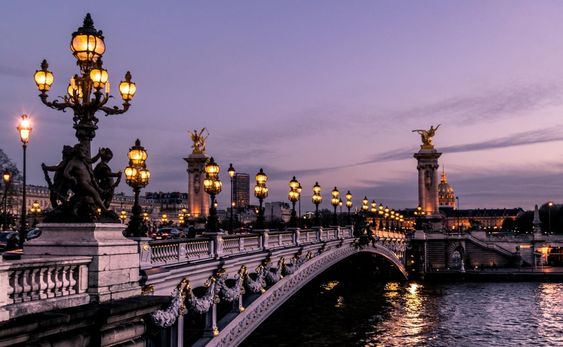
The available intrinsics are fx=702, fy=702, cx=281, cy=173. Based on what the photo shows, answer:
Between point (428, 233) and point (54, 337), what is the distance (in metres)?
95.9

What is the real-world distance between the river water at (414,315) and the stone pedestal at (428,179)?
3371 centimetres

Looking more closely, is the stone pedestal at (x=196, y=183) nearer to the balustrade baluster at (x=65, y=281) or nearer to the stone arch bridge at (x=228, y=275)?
the stone arch bridge at (x=228, y=275)

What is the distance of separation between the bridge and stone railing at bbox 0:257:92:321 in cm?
2

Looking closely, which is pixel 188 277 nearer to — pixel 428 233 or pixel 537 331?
pixel 537 331

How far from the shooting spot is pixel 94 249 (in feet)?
42.0

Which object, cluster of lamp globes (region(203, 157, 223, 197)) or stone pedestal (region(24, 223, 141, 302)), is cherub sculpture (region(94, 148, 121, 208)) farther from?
cluster of lamp globes (region(203, 157, 223, 197))

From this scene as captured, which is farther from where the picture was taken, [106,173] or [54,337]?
[106,173]

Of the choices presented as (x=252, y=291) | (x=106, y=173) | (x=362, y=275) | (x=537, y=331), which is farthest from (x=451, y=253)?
(x=106, y=173)

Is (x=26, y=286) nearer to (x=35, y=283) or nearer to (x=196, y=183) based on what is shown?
(x=35, y=283)

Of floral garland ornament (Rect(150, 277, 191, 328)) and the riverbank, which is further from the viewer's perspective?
the riverbank

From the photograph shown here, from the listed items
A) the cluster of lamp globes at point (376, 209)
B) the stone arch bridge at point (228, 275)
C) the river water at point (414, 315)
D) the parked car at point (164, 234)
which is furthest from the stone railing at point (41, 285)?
the cluster of lamp globes at point (376, 209)

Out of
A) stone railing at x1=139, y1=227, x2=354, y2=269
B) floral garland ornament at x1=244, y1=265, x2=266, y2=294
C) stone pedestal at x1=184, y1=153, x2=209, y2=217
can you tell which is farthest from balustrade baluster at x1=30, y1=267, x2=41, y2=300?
stone pedestal at x1=184, y1=153, x2=209, y2=217

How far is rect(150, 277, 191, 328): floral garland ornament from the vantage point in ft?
48.3

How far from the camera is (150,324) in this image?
1458 cm
